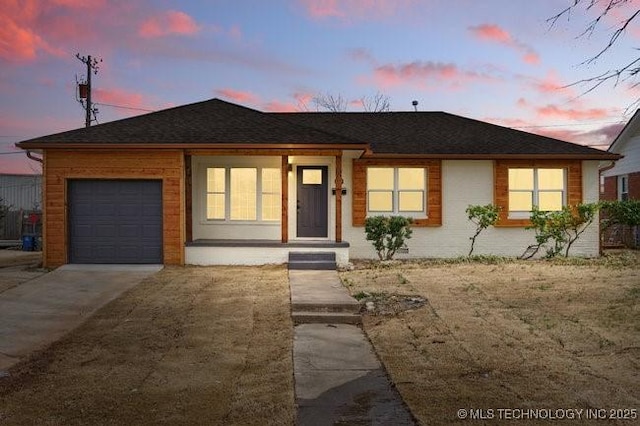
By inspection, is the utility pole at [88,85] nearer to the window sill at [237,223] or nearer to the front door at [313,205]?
the window sill at [237,223]

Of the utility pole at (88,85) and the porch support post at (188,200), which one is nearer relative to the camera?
the porch support post at (188,200)

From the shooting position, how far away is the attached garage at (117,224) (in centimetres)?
1298

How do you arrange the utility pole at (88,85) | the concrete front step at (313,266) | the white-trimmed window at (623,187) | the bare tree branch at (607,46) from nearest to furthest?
the bare tree branch at (607,46) → the concrete front step at (313,266) → the white-trimmed window at (623,187) → the utility pole at (88,85)

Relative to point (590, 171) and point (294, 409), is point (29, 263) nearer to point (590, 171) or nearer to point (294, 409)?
point (294, 409)

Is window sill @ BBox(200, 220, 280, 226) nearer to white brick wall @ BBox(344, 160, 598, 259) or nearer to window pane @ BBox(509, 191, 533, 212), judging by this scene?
white brick wall @ BBox(344, 160, 598, 259)

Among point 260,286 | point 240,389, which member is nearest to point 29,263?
point 260,286

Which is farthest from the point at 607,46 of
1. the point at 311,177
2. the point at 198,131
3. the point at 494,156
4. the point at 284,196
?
the point at 198,131

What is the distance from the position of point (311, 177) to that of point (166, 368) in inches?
387

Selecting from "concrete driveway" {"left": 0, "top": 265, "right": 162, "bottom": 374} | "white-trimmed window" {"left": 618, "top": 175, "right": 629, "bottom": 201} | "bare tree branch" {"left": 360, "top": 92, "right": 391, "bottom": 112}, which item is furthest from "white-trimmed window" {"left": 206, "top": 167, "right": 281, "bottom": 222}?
"bare tree branch" {"left": 360, "top": 92, "right": 391, "bottom": 112}

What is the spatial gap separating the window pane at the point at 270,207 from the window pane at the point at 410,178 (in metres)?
3.55

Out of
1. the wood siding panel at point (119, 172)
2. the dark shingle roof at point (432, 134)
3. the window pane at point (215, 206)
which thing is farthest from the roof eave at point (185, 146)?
the window pane at point (215, 206)

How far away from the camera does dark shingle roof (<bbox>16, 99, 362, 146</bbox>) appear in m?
12.9

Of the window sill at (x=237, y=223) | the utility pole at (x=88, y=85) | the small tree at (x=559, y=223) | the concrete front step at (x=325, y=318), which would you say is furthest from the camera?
the utility pole at (x=88, y=85)

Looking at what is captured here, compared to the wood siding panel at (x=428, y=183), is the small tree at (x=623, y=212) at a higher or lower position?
lower
